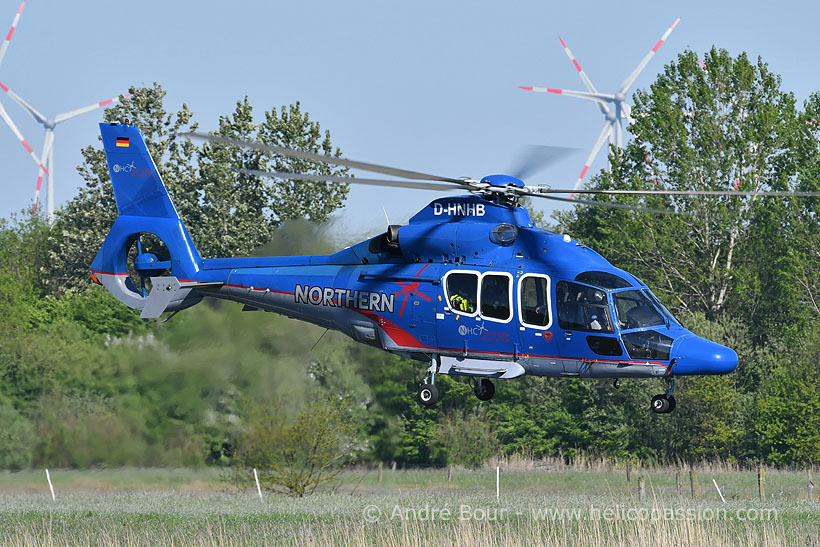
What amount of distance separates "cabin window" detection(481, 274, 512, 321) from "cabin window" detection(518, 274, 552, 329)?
28cm

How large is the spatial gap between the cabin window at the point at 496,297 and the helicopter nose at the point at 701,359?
3.60 metres

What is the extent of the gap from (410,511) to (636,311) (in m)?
12.2

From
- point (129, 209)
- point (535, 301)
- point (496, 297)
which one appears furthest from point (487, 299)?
point (129, 209)

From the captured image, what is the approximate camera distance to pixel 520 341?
24750 millimetres

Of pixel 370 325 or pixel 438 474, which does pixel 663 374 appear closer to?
pixel 370 325

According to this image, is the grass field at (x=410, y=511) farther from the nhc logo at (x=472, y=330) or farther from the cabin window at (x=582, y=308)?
the cabin window at (x=582, y=308)

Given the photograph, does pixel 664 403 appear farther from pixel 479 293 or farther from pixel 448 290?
pixel 448 290

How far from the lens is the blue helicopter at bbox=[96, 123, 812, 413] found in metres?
24.2

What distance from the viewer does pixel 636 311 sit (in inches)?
958

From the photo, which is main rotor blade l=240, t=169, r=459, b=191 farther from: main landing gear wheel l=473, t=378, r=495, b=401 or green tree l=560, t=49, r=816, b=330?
green tree l=560, t=49, r=816, b=330

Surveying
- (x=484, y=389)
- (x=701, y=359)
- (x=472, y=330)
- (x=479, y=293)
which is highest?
(x=479, y=293)

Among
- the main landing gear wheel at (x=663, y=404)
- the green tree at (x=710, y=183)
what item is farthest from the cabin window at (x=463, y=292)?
the green tree at (x=710, y=183)

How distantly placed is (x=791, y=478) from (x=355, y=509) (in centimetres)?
2252

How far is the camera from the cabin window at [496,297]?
81.4ft
